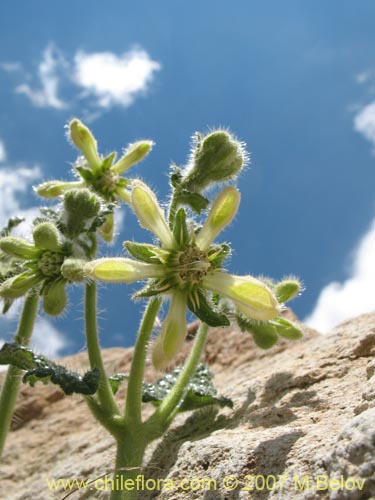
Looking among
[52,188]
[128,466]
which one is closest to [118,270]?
[128,466]

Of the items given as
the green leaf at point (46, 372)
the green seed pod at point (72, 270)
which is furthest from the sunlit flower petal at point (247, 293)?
the green leaf at point (46, 372)

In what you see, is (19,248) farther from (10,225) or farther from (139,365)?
(139,365)

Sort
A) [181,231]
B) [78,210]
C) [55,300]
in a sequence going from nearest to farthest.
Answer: [181,231], [55,300], [78,210]

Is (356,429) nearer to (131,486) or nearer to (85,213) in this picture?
(131,486)

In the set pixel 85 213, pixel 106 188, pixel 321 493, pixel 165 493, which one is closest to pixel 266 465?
pixel 321 493

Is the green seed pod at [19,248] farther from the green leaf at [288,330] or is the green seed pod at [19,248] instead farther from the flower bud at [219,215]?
the green leaf at [288,330]

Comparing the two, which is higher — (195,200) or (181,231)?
(195,200)
